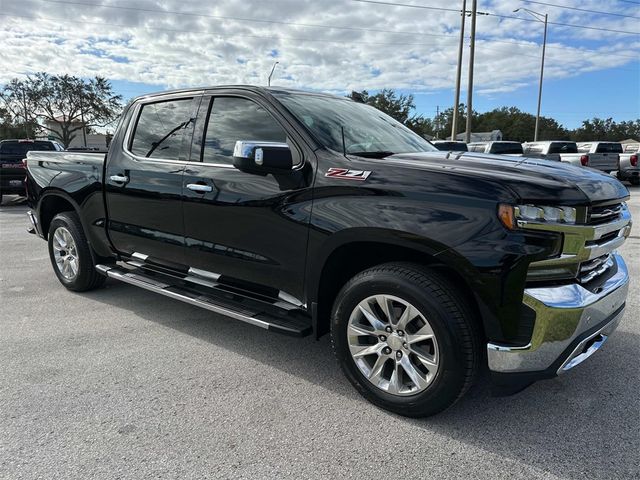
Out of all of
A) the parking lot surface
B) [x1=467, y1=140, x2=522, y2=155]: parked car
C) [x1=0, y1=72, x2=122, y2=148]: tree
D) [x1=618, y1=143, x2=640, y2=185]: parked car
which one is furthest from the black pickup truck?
[x1=0, y1=72, x2=122, y2=148]: tree

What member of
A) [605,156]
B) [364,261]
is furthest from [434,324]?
[605,156]

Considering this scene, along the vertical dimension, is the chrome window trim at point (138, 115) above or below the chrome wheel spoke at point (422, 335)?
above

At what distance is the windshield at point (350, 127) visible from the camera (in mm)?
3238

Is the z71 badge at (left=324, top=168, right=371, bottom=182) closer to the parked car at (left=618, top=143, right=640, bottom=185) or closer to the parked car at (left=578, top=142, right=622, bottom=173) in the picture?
the parked car at (left=578, top=142, right=622, bottom=173)

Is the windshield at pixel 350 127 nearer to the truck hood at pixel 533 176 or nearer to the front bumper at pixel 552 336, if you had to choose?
the truck hood at pixel 533 176

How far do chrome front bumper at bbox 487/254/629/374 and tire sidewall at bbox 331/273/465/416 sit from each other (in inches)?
8.1

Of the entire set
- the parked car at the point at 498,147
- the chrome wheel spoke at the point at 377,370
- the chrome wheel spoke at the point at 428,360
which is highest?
the parked car at the point at 498,147

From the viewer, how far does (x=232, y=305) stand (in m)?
3.50

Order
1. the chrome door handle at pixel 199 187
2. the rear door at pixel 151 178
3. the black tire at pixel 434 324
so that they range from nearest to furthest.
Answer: the black tire at pixel 434 324
the chrome door handle at pixel 199 187
the rear door at pixel 151 178

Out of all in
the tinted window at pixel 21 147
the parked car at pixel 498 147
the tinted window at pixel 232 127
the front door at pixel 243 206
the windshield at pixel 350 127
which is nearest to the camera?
the front door at pixel 243 206

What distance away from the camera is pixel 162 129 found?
414 cm

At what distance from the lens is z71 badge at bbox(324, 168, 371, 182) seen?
2824 millimetres

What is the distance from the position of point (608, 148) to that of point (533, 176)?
20.7 meters

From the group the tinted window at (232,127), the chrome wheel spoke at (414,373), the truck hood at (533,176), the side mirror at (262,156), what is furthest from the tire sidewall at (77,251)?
the chrome wheel spoke at (414,373)
